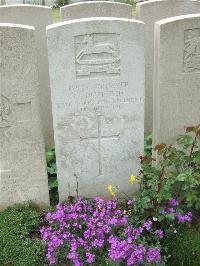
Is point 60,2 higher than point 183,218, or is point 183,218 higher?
point 60,2

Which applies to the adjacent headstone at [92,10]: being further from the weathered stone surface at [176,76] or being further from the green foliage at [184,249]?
the green foliage at [184,249]

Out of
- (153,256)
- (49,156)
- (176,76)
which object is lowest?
(153,256)

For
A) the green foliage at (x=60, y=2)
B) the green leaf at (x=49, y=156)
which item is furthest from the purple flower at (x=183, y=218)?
the green foliage at (x=60, y=2)

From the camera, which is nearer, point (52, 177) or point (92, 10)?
point (52, 177)

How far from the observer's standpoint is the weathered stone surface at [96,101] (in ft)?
13.0

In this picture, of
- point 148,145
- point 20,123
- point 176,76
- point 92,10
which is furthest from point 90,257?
point 92,10

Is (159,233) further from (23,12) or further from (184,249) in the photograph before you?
(23,12)

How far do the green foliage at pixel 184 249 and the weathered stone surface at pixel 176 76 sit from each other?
112 centimetres

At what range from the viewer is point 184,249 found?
3.91 m

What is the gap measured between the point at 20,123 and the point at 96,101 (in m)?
0.81

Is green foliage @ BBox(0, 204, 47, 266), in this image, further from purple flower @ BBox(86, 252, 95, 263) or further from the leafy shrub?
purple flower @ BBox(86, 252, 95, 263)

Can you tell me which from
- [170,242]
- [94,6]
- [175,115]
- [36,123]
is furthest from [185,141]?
[94,6]

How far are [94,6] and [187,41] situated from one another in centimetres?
201

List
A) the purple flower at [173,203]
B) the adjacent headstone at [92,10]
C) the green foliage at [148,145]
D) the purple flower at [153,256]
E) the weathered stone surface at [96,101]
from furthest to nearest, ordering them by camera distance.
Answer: the adjacent headstone at [92,10] < the green foliage at [148,145] < the purple flower at [173,203] < the weathered stone surface at [96,101] < the purple flower at [153,256]
